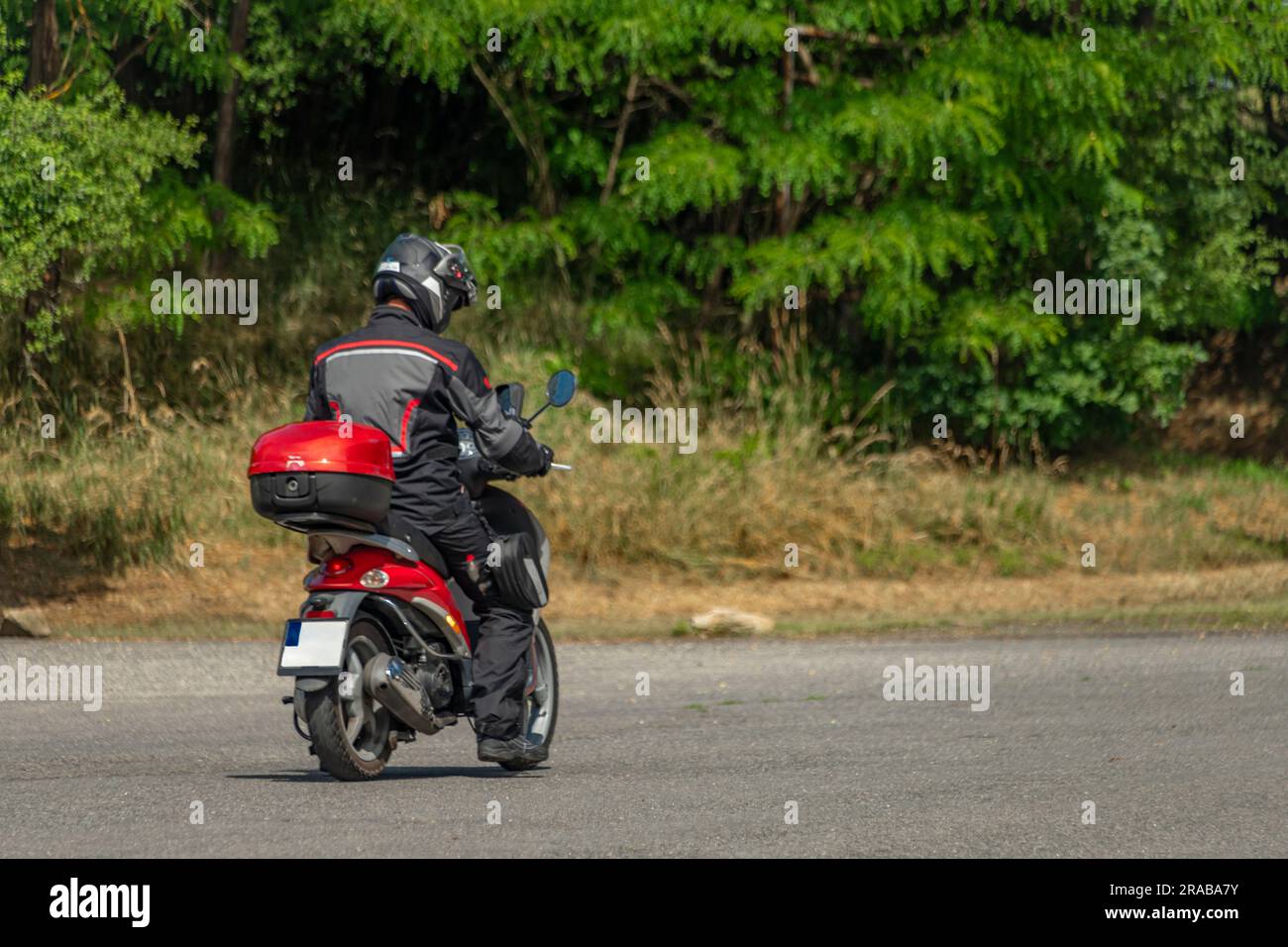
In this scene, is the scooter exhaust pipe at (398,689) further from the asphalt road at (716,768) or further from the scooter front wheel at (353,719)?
the asphalt road at (716,768)

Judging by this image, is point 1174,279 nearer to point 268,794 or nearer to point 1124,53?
point 1124,53

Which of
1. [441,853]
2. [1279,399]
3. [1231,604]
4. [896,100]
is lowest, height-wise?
[441,853]

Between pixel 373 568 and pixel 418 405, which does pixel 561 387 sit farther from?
pixel 373 568

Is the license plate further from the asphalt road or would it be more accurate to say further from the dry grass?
the dry grass

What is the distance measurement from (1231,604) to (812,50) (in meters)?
8.82

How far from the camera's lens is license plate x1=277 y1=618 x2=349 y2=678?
302 inches

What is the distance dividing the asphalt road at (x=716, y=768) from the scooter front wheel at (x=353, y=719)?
0.16 metres

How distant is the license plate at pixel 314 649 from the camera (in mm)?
7680

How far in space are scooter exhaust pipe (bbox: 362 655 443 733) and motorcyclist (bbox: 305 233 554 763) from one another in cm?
35

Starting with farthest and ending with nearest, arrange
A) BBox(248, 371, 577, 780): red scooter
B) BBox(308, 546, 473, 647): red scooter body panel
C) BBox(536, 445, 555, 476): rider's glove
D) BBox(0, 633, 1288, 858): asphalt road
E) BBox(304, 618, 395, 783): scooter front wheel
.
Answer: BBox(536, 445, 555, 476): rider's glove < BBox(308, 546, 473, 647): red scooter body panel < BBox(304, 618, 395, 783): scooter front wheel < BBox(248, 371, 577, 780): red scooter < BBox(0, 633, 1288, 858): asphalt road

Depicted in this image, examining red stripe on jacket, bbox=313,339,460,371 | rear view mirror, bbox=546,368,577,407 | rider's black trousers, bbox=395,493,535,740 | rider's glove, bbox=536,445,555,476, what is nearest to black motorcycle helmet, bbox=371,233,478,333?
red stripe on jacket, bbox=313,339,460,371

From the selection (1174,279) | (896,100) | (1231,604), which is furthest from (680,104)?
(1231,604)

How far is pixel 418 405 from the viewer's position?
813cm

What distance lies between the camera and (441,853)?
262 inches
